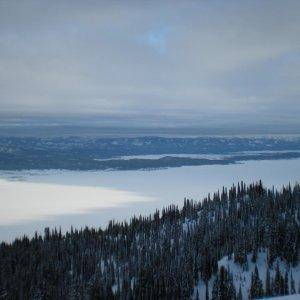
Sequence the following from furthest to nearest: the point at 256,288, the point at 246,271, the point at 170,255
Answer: the point at 170,255
the point at 246,271
the point at 256,288

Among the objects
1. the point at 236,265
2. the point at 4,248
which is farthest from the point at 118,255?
the point at 4,248

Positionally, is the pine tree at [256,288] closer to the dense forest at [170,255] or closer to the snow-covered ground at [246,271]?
the dense forest at [170,255]

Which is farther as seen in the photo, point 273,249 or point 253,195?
point 253,195

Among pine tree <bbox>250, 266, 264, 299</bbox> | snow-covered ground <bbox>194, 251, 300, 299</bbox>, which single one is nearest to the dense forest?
pine tree <bbox>250, 266, 264, 299</bbox>

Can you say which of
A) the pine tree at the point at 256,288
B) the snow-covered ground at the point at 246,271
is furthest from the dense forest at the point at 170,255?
the snow-covered ground at the point at 246,271

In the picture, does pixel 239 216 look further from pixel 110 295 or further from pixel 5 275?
pixel 5 275

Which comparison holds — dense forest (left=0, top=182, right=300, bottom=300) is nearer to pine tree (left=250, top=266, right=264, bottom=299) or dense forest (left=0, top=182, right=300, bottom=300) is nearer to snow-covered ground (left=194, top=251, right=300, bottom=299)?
pine tree (left=250, top=266, right=264, bottom=299)

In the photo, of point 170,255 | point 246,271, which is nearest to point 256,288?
point 246,271

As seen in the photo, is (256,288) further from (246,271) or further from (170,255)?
(170,255)

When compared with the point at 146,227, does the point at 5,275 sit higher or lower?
lower
